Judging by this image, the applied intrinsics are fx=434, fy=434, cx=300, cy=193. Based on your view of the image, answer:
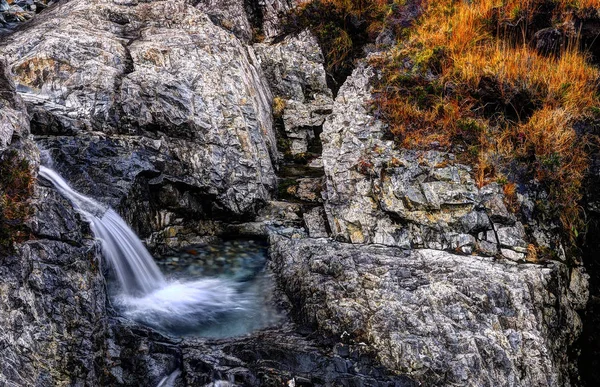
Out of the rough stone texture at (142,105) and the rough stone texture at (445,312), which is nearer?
the rough stone texture at (445,312)

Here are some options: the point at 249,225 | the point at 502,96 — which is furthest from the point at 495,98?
the point at 249,225

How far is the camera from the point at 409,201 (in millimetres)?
7438

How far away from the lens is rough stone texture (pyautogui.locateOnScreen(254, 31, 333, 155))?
1212cm

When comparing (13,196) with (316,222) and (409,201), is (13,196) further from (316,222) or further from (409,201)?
(409,201)

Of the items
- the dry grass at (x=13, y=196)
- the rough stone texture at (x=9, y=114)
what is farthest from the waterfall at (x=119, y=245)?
the dry grass at (x=13, y=196)

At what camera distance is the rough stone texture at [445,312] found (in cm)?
524

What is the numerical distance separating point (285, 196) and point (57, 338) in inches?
225

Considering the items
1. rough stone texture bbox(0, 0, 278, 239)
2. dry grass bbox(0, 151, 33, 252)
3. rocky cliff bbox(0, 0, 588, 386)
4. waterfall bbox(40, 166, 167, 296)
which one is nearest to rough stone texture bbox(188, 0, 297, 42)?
rocky cliff bbox(0, 0, 588, 386)

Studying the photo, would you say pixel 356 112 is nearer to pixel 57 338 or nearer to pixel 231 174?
pixel 231 174

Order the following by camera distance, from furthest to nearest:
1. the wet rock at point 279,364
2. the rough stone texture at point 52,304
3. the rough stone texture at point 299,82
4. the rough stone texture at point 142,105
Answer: the rough stone texture at point 299,82
the rough stone texture at point 142,105
the wet rock at point 279,364
the rough stone texture at point 52,304

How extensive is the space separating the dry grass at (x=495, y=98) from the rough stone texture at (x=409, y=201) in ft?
1.13

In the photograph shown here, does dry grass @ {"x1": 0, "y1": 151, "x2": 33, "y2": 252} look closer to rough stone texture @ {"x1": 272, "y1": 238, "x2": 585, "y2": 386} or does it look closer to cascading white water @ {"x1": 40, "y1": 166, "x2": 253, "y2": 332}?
cascading white water @ {"x1": 40, "y1": 166, "x2": 253, "y2": 332}

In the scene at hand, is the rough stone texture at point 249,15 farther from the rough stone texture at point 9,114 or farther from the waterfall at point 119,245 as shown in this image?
the waterfall at point 119,245

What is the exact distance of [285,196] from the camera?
9766 mm
